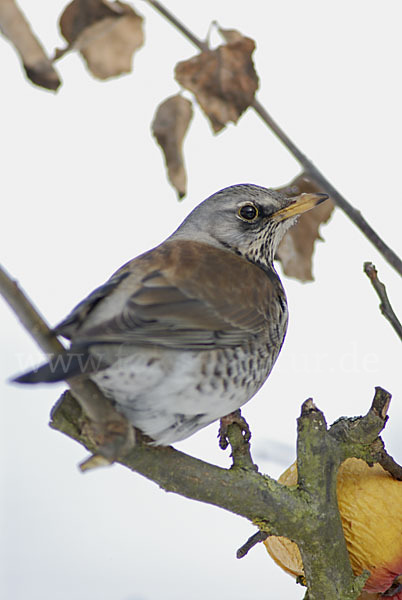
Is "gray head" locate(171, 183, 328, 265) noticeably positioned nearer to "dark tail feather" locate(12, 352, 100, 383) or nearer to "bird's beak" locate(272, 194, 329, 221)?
"bird's beak" locate(272, 194, 329, 221)

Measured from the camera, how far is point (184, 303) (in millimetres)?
873

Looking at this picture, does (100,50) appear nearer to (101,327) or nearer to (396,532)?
(101,327)

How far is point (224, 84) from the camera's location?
34.7 inches

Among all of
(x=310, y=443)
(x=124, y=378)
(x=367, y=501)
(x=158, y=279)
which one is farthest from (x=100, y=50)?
(x=367, y=501)

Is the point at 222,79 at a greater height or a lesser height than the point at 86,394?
greater

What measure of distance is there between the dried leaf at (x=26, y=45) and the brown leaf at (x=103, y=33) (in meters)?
0.11

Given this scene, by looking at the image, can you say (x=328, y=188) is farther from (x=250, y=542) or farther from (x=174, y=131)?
(x=250, y=542)

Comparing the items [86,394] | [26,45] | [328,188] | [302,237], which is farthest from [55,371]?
[302,237]

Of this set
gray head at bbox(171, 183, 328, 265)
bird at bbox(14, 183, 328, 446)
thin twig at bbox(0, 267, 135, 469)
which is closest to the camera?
thin twig at bbox(0, 267, 135, 469)

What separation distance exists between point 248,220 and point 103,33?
0.48 metres

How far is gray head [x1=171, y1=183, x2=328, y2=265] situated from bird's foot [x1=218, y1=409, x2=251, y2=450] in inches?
13.7

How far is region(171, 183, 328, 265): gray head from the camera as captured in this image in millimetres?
1185

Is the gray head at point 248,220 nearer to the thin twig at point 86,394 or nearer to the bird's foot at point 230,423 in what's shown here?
the bird's foot at point 230,423

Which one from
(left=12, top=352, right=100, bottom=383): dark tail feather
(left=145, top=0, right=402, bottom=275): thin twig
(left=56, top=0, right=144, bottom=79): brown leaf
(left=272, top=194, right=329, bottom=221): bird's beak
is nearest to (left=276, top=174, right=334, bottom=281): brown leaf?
(left=272, top=194, right=329, bottom=221): bird's beak
